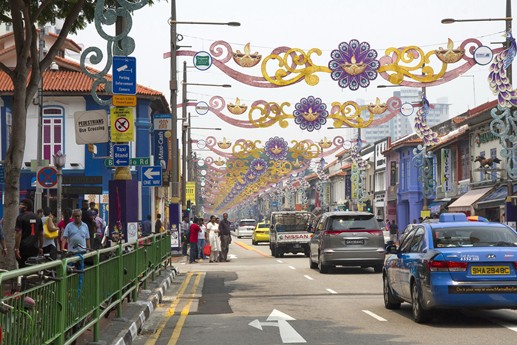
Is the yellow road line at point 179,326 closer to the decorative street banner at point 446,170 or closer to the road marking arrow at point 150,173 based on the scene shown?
the road marking arrow at point 150,173

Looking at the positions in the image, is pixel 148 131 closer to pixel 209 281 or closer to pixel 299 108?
pixel 299 108

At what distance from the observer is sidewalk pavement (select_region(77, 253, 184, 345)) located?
11.3 m

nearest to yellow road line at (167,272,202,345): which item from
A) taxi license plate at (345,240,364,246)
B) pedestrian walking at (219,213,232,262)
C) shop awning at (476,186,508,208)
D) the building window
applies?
taxi license plate at (345,240,364,246)

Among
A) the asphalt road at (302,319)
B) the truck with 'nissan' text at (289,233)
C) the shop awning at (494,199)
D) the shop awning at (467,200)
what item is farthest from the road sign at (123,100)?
the shop awning at (467,200)

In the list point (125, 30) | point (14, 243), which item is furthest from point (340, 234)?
point (14, 243)

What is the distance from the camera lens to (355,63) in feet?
103

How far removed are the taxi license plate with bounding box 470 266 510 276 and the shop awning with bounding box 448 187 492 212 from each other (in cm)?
3674

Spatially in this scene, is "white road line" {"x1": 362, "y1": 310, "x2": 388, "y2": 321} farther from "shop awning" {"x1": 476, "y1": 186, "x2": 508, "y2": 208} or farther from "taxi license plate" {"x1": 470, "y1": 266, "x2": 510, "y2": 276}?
"shop awning" {"x1": 476, "y1": 186, "x2": 508, "y2": 208}

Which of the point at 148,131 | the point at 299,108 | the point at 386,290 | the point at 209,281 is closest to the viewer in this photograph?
the point at 386,290

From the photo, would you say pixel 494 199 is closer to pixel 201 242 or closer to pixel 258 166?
pixel 201 242

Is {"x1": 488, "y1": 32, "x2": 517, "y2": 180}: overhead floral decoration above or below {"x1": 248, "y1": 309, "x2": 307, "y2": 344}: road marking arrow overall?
above

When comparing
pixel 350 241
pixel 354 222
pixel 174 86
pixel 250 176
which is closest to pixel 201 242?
pixel 174 86

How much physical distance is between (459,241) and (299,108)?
24.3 meters

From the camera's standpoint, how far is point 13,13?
17344 mm
